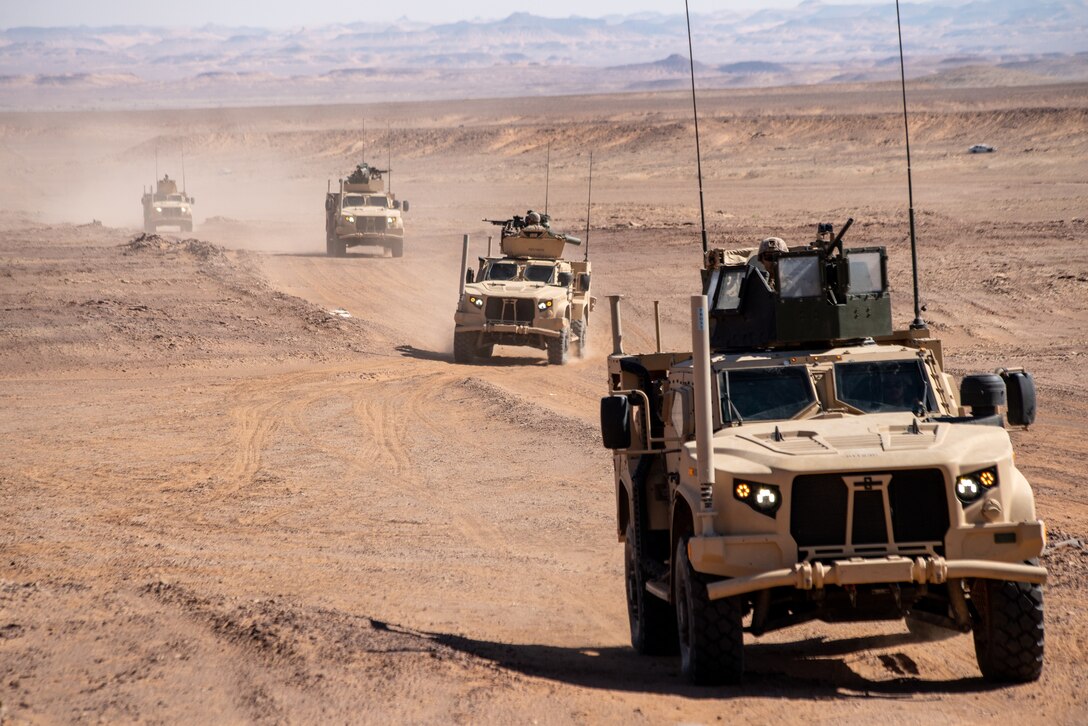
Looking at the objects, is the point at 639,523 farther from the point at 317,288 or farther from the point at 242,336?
the point at 317,288

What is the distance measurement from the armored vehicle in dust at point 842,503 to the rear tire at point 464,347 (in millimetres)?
15395

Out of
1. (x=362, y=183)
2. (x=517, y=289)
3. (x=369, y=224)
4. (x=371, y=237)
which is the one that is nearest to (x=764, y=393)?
(x=517, y=289)

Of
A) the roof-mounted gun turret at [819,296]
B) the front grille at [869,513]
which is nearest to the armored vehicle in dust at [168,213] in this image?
the roof-mounted gun turret at [819,296]

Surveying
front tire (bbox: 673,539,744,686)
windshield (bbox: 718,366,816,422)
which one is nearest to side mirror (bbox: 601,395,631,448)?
windshield (bbox: 718,366,816,422)

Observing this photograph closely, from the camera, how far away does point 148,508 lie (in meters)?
13.6

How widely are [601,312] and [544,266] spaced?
6507 millimetres

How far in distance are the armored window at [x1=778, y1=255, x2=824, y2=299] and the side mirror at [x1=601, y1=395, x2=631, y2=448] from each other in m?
1.42

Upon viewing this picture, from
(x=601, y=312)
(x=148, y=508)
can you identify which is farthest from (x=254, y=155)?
(x=148, y=508)

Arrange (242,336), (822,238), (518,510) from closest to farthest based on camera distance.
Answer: (822,238)
(518,510)
(242,336)

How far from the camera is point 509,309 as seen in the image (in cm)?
2338

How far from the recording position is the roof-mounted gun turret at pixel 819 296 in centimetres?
874

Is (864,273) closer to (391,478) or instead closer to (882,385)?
(882,385)

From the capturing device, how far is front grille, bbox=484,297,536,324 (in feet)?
76.4

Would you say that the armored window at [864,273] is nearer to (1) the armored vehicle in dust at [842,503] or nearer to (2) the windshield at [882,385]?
(1) the armored vehicle in dust at [842,503]
